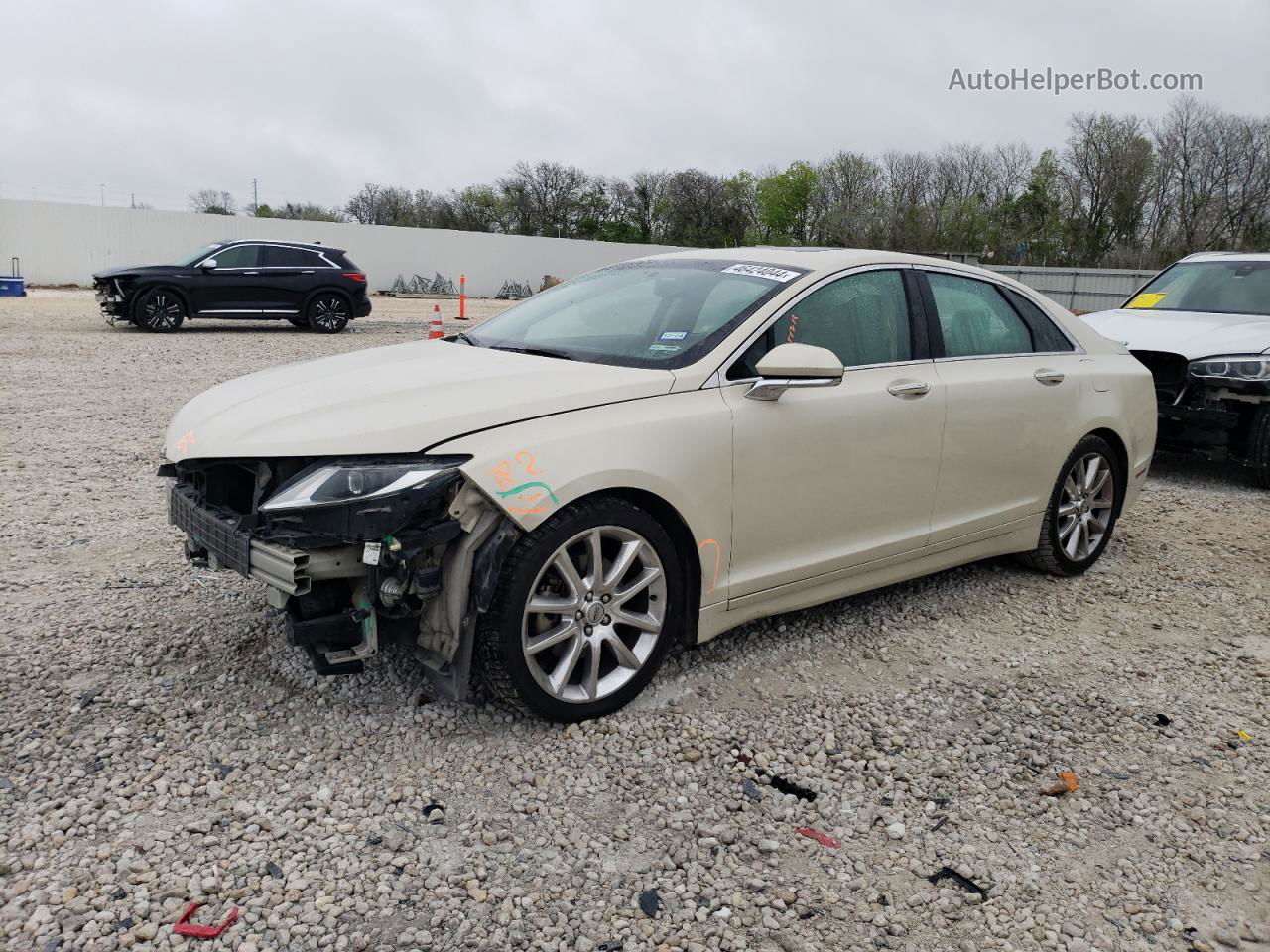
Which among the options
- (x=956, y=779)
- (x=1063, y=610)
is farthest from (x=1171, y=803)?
(x=1063, y=610)

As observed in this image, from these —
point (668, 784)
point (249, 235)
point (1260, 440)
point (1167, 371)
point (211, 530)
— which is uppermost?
point (249, 235)

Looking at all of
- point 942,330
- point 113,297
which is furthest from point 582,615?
point 113,297

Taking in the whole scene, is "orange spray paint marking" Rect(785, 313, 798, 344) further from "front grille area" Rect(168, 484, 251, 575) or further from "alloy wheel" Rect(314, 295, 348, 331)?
"alloy wheel" Rect(314, 295, 348, 331)

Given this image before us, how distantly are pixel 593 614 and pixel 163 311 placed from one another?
15764 millimetres

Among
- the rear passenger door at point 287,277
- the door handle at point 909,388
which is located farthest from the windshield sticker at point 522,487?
the rear passenger door at point 287,277

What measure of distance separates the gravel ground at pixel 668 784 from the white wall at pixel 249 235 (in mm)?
25053

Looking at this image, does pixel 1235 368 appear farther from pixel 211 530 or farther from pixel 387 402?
pixel 211 530

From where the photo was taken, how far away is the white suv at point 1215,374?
730 cm

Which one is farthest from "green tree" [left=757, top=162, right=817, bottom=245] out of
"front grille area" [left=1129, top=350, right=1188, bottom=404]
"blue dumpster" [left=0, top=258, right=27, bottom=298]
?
"front grille area" [left=1129, top=350, right=1188, bottom=404]

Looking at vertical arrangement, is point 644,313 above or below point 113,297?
above

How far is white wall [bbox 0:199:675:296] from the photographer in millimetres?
31688

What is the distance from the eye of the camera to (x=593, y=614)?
3375 millimetres

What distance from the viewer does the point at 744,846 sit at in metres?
2.85

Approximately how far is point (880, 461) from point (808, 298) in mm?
729
